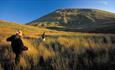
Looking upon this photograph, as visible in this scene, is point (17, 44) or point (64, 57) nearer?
point (64, 57)

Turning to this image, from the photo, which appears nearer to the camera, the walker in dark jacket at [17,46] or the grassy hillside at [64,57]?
the grassy hillside at [64,57]

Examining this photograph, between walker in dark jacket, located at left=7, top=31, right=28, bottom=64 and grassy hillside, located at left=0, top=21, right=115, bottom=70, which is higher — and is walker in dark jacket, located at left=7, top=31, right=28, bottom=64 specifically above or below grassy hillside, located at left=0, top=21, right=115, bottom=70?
above

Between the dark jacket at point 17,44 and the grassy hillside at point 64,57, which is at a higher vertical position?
the dark jacket at point 17,44

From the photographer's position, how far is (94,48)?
36.3 ft

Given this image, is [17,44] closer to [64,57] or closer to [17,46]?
[17,46]

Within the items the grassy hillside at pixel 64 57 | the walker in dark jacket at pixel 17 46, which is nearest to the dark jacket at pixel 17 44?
the walker in dark jacket at pixel 17 46

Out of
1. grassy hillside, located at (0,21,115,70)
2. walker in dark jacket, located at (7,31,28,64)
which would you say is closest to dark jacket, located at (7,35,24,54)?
walker in dark jacket, located at (7,31,28,64)

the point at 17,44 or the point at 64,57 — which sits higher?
the point at 17,44

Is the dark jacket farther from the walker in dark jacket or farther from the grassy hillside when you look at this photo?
the grassy hillside

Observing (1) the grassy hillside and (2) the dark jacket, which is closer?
(1) the grassy hillside

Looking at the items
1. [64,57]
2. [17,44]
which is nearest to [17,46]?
[17,44]

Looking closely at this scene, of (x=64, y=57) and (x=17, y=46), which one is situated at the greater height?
(x=17, y=46)

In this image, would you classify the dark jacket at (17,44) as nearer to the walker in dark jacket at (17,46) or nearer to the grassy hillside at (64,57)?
the walker in dark jacket at (17,46)

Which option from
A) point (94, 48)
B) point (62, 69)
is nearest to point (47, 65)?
point (62, 69)
